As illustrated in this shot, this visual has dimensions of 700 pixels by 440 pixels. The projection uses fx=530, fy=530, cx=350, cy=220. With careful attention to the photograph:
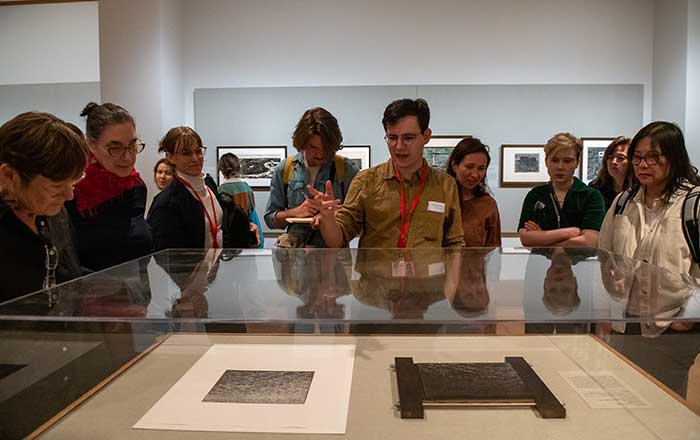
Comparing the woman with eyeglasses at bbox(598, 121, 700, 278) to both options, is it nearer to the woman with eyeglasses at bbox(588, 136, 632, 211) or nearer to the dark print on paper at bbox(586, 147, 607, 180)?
the woman with eyeglasses at bbox(588, 136, 632, 211)

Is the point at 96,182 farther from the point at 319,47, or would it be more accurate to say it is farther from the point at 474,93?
the point at 474,93

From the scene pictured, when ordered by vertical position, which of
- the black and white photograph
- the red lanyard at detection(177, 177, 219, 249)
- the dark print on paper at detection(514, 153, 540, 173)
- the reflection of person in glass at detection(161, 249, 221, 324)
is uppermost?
the dark print on paper at detection(514, 153, 540, 173)

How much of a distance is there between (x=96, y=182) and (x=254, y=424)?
70.7 inches

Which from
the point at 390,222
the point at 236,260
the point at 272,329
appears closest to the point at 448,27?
the point at 390,222

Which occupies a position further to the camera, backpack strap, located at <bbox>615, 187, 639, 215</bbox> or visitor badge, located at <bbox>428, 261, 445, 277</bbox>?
backpack strap, located at <bbox>615, 187, 639, 215</bbox>

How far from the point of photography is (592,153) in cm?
637

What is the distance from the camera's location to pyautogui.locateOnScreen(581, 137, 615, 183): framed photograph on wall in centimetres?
634

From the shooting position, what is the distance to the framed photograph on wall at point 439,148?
6.38 m

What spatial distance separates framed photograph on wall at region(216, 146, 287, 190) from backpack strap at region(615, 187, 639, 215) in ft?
13.4

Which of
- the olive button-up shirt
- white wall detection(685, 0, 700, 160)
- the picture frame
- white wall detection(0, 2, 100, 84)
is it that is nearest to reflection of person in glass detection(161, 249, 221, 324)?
the olive button-up shirt

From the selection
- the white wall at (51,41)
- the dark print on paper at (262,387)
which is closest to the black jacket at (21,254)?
the dark print on paper at (262,387)

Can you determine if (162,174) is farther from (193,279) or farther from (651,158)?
(651,158)

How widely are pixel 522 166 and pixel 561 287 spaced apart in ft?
16.4

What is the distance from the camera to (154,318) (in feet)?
4.15
